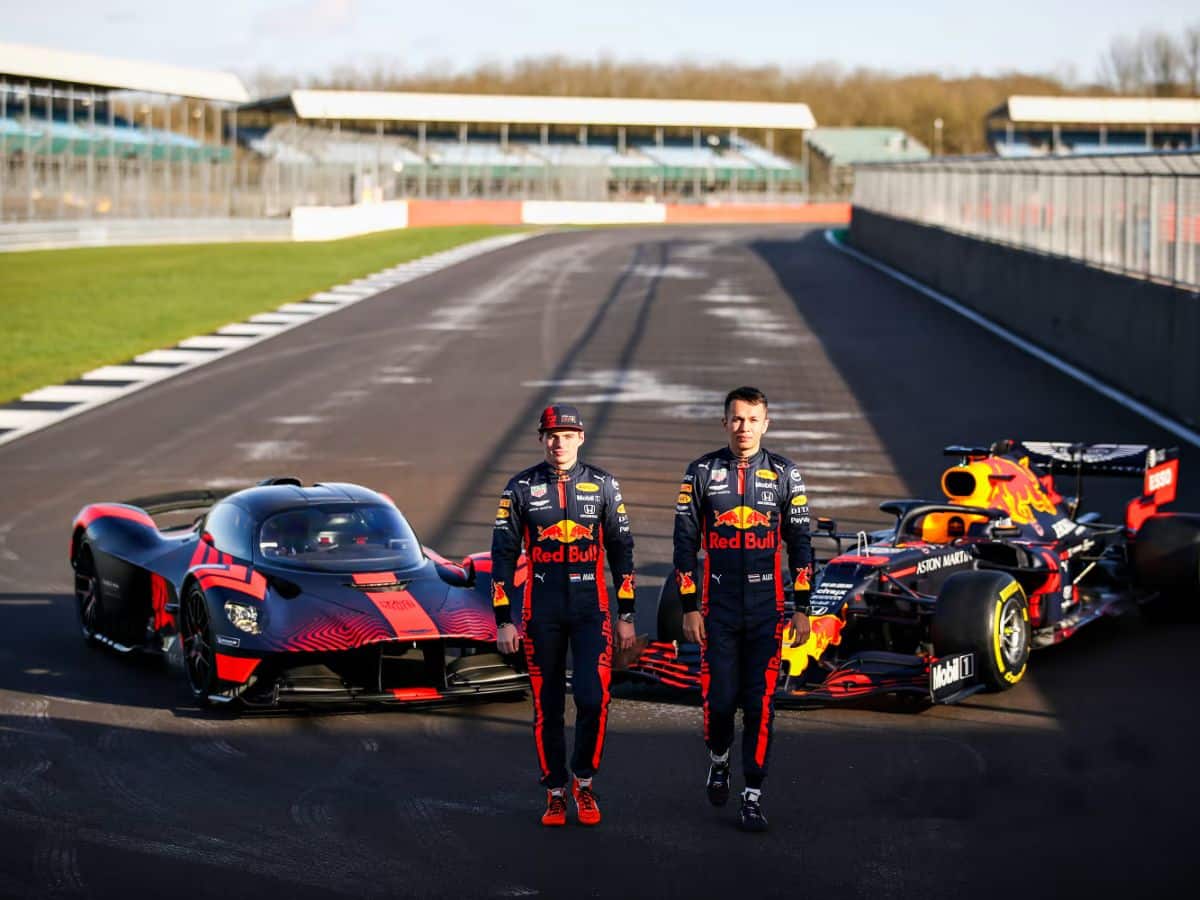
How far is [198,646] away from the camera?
9055 mm

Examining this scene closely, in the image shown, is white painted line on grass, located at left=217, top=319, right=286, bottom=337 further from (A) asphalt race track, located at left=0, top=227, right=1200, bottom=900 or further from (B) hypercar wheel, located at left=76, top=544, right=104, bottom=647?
(B) hypercar wheel, located at left=76, top=544, right=104, bottom=647

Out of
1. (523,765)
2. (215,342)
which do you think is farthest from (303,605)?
(215,342)

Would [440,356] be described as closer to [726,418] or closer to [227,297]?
[227,297]

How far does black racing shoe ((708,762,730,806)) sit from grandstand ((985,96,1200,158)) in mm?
83099

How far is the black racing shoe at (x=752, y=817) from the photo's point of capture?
22.9 ft

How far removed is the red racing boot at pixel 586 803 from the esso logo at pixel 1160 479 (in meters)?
5.58

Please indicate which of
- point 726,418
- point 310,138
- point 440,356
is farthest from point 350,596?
point 310,138

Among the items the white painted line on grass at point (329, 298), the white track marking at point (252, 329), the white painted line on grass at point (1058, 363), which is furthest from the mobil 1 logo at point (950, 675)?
the white painted line on grass at point (329, 298)

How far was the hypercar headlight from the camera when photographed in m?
8.76

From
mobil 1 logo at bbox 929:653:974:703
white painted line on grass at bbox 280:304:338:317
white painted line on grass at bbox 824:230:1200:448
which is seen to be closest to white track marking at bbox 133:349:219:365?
white painted line on grass at bbox 280:304:338:317

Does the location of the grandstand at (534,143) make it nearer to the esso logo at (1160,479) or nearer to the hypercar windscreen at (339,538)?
the esso logo at (1160,479)

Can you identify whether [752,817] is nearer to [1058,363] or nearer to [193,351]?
[1058,363]

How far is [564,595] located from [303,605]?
7.14 feet

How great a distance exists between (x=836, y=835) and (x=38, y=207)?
49.4 metres
